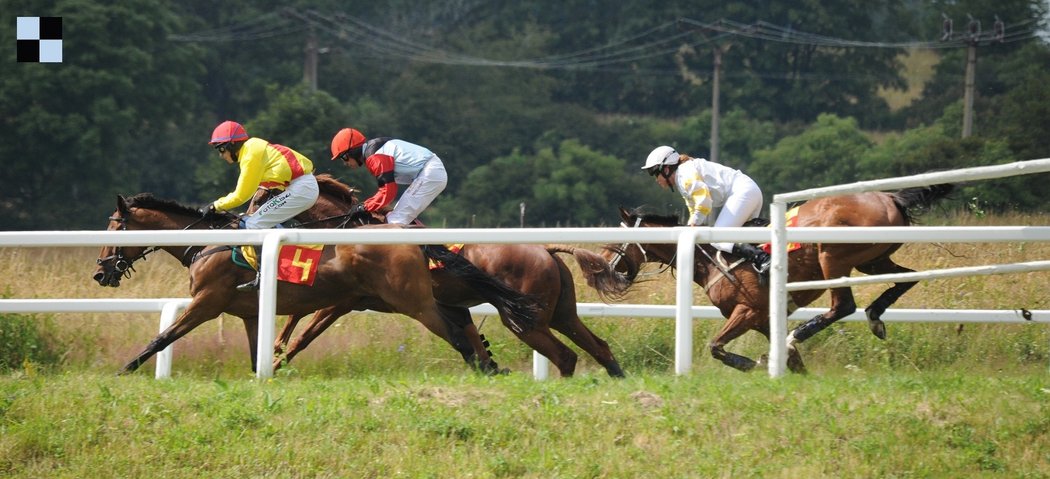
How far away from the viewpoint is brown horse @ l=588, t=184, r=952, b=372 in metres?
9.55

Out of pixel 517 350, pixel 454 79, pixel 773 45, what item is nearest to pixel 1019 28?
pixel 773 45

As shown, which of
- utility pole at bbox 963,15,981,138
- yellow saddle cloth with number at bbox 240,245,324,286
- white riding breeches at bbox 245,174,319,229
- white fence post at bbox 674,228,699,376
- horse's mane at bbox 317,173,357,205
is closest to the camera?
white fence post at bbox 674,228,699,376

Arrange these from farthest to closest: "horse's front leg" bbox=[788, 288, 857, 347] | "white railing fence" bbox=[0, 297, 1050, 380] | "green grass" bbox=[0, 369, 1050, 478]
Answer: "horse's front leg" bbox=[788, 288, 857, 347]
"white railing fence" bbox=[0, 297, 1050, 380]
"green grass" bbox=[0, 369, 1050, 478]

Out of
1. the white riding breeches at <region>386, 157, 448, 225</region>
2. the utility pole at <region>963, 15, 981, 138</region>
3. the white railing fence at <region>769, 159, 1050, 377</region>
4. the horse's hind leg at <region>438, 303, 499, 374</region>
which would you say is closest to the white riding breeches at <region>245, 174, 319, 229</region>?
the white riding breeches at <region>386, 157, 448, 225</region>

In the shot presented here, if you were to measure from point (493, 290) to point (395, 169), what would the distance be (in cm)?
150

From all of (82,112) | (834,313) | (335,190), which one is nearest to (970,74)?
(82,112)

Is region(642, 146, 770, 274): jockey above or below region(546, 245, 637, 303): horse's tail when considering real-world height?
above

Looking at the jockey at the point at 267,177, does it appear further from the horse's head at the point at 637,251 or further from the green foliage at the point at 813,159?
the green foliage at the point at 813,159

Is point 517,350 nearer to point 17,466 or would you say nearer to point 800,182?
point 17,466

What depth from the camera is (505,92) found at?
4788cm

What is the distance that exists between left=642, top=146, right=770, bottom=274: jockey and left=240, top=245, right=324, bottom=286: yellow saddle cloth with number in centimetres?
260

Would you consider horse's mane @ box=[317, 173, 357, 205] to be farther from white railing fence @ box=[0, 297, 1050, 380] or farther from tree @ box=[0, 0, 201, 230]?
tree @ box=[0, 0, 201, 230]

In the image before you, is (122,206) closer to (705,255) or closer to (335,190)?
(335,190)

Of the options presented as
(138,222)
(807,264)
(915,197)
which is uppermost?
(915,197)
